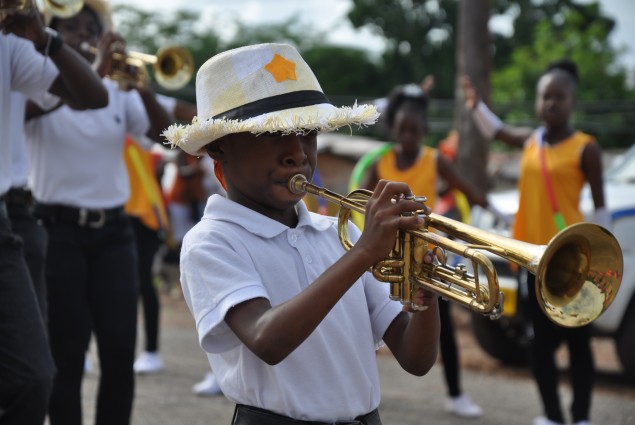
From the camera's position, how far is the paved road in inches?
243

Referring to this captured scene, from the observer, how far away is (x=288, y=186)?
2771 mm

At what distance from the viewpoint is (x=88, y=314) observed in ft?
15.7

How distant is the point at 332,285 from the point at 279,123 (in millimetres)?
474

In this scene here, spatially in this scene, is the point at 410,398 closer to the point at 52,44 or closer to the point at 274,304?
the point at 52,44

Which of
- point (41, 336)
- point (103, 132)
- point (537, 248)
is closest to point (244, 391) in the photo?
point (537, 248)

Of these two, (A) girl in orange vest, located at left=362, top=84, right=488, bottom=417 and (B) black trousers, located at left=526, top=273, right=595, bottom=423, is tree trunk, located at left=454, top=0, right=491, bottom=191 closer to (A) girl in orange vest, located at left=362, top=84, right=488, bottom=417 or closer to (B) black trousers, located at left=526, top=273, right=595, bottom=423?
(A) girl in orange vest, located at left=362, top=84, right=488, bottom=417

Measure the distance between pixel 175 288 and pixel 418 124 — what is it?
7066 mm

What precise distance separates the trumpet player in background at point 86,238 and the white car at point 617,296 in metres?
2.88

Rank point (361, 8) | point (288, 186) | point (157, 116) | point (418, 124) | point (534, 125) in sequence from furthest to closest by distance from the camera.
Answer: point (361, 8), point (534, 125), point (418, 124), point (157, 116), point (288, 186)

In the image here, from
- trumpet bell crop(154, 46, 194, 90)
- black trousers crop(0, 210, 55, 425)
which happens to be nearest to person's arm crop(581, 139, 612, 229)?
trumpet bell crop(154, 46, 194, 90)

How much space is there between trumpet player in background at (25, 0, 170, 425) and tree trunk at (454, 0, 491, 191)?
6.01 meters

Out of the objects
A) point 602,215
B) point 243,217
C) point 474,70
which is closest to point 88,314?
point 243,217

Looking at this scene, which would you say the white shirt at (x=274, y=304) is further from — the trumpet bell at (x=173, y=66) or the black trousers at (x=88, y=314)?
the trumpet bell at (x=173, y=66)

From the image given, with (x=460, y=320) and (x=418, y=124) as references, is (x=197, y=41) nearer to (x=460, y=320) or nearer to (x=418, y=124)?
(x=460, y=320)
